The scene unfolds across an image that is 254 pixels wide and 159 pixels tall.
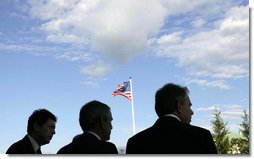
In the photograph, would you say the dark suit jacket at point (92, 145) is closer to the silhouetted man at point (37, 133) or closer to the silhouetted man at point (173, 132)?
the silhouetted man at point (173, 132)

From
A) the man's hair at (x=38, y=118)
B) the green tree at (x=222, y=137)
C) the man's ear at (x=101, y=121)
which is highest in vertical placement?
the man's hair at (x=38, y=118)

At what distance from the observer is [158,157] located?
65.6 inches

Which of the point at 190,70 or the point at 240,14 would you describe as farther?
the point at 190,70

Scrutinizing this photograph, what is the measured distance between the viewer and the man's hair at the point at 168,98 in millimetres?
1537

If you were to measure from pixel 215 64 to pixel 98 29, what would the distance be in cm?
86

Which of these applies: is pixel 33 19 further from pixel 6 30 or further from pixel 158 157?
pixel 158 157

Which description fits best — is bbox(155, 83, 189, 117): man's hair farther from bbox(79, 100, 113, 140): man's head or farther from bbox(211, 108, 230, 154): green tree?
bbox(211, 108, 230, 154): green tree

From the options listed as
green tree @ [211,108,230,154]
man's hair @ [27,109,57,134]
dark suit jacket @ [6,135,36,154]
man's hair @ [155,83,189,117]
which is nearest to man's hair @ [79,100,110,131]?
man's hair @ [155,83,189,117]

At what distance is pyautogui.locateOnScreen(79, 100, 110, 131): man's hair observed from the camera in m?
1.65

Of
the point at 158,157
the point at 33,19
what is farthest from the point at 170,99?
the point at 33,19

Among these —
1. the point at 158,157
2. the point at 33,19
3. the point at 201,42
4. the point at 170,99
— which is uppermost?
the point at 33,19

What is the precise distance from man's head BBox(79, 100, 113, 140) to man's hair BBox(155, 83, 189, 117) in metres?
0.24

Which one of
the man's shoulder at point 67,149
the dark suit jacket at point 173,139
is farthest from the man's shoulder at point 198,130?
the man's shoulder at point 67,149

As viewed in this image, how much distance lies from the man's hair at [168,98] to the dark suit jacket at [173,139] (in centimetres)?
4
